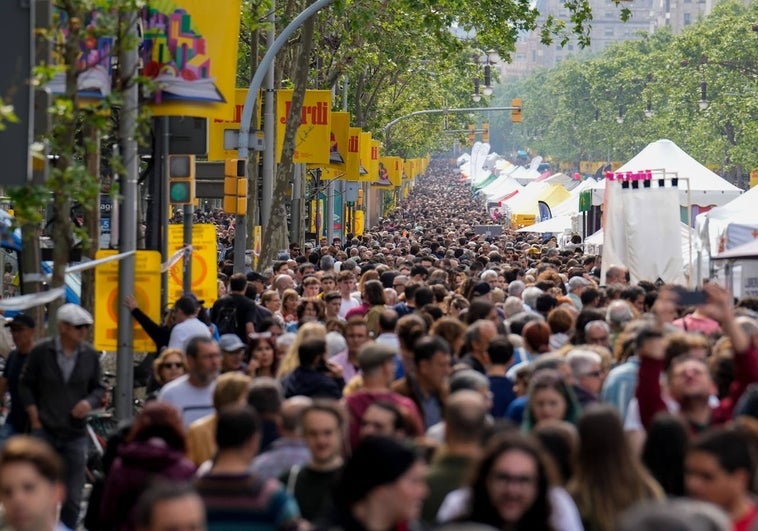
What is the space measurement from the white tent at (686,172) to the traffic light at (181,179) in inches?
605

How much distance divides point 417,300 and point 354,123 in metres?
39.5

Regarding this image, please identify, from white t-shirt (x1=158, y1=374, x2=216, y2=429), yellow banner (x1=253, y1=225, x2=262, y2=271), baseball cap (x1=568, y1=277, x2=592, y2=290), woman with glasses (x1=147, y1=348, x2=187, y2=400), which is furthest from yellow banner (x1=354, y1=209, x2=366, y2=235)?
white t-shirt (x1=158, y1=374, x2=216, y2=429)

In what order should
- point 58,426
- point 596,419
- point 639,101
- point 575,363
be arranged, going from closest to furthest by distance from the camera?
point 596,419 → point 575,363 → point 58,426 → point 639,101

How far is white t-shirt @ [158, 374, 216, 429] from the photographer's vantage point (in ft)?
33.0

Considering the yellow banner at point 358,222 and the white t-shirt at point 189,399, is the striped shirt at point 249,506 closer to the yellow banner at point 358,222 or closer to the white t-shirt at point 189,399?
the white t-shirt at point 189,399

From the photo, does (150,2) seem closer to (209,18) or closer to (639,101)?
(209,18)

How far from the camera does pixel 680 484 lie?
759cm

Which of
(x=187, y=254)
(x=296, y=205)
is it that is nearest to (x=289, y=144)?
(x=296, y=205)

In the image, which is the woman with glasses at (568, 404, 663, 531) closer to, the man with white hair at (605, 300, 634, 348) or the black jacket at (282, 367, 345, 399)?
the black jacket at (282, 367, 345, 399)

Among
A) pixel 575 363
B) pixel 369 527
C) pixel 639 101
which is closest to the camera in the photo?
pixel 369 527

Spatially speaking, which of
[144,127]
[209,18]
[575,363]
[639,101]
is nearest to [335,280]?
[209,18]

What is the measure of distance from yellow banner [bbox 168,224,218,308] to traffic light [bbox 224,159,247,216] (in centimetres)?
398

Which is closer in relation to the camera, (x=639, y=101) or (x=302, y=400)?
(x=302, y=400)

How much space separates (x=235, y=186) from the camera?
73.2 feet
